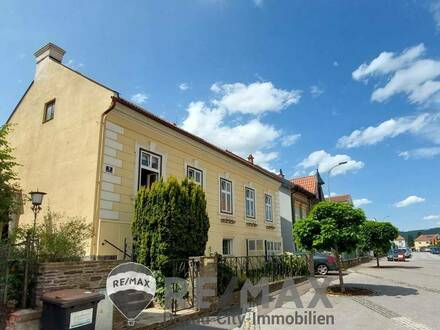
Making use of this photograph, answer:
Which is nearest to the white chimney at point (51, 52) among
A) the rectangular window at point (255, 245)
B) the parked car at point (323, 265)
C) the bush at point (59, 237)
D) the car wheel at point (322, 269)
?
the bush at point (59, 237)

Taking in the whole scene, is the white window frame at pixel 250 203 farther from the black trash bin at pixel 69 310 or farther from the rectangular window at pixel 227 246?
the black trash bin at pixel 69 310

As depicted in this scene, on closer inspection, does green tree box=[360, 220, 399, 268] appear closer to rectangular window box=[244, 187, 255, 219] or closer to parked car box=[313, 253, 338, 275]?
parked car box=[313, 253, 338, 275]

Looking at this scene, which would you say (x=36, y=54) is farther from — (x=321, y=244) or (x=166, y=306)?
(x=321, y=244)

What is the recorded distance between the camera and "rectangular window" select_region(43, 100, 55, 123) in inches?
507

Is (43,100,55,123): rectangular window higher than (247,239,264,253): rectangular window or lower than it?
higher

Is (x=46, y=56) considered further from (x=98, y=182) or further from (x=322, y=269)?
(x=322, y=269)

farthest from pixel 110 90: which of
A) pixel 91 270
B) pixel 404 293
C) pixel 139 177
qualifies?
pixel 404 293

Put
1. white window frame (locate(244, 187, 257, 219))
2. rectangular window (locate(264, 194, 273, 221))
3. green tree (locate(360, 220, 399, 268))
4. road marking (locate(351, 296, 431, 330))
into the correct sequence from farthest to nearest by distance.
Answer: green tree (locate(360, 220, 399, 268)) → rectangular window (locate(264, 194, 273, 221)) → white window frame (locate(244, 187, 257, 219)) → road marking (locate(351, 296, 431, 330))

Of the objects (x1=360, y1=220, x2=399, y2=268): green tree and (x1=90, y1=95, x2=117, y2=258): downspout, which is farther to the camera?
(x1=360, y1=220, x2=399, y2=268): green tree

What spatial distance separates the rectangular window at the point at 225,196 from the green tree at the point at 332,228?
12.6ft

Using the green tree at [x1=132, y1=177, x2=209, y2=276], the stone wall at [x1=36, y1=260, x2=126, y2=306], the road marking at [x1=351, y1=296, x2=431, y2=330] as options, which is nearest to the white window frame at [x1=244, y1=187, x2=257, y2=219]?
the road marking at [x1=351, y1=296, x2=431, y2=330]

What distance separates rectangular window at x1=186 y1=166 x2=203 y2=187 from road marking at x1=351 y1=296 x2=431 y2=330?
23.8 ft

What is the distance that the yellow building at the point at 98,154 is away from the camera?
10555 mm

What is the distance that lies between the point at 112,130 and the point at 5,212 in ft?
13.1
